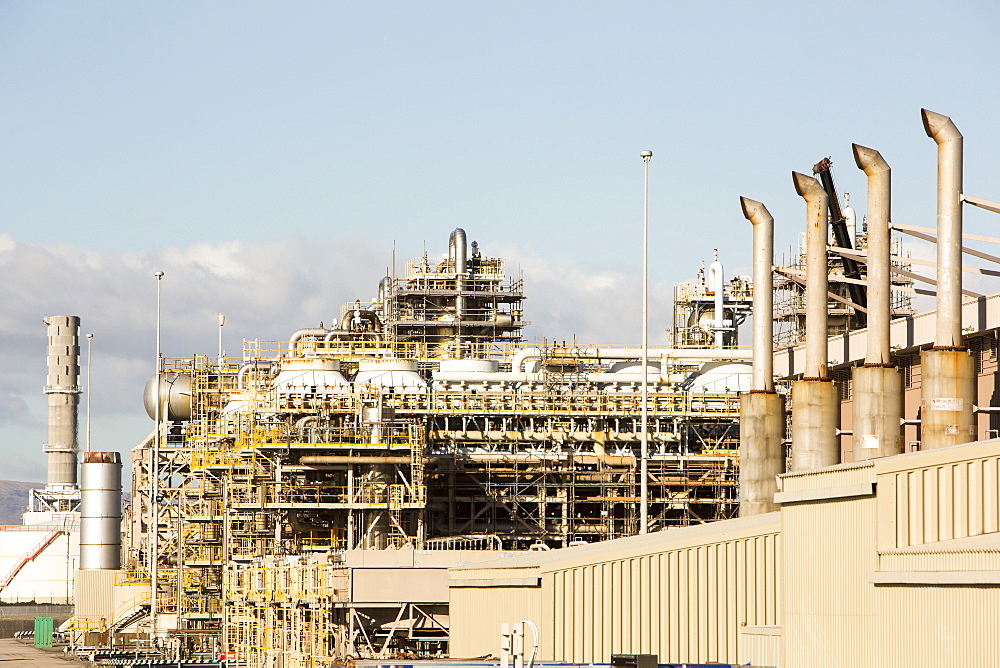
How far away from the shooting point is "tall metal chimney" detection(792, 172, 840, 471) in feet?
168

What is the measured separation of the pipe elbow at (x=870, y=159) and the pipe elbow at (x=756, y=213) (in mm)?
8046

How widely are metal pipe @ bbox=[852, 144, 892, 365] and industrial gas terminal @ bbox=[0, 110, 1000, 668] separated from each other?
0.28ft

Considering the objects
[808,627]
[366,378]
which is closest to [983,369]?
[808,627]

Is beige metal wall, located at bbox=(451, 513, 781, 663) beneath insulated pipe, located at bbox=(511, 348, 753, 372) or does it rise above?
beneath

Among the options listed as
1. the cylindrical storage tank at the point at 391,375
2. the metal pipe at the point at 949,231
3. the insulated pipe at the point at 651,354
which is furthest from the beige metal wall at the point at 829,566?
the insulated pipe at the point at 651,354

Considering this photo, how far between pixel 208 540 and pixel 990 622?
55106 mm

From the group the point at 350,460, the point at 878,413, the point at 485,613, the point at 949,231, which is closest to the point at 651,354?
the point at 350,460

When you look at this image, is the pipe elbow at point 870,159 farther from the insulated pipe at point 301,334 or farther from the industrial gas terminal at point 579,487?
the insulated pipe at point 301,334

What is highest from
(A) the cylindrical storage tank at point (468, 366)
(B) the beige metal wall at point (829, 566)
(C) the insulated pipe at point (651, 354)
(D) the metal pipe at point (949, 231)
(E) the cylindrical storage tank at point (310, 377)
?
(D) the metal pipe at point (949, 231)

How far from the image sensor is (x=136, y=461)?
91375 millimetres

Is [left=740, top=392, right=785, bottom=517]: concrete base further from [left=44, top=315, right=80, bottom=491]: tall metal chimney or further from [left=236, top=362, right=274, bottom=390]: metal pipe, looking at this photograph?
[left=44, top=315, right=80, bottom=491]: tall metal chimney

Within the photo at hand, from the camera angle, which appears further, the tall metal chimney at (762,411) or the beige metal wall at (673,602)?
the tall metal chimney at (762,411)

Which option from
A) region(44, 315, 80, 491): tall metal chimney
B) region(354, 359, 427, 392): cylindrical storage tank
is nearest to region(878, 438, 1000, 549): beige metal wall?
region(354, 359, 427, 392): cylindrical storage tank

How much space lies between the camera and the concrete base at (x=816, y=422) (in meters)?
51.3
